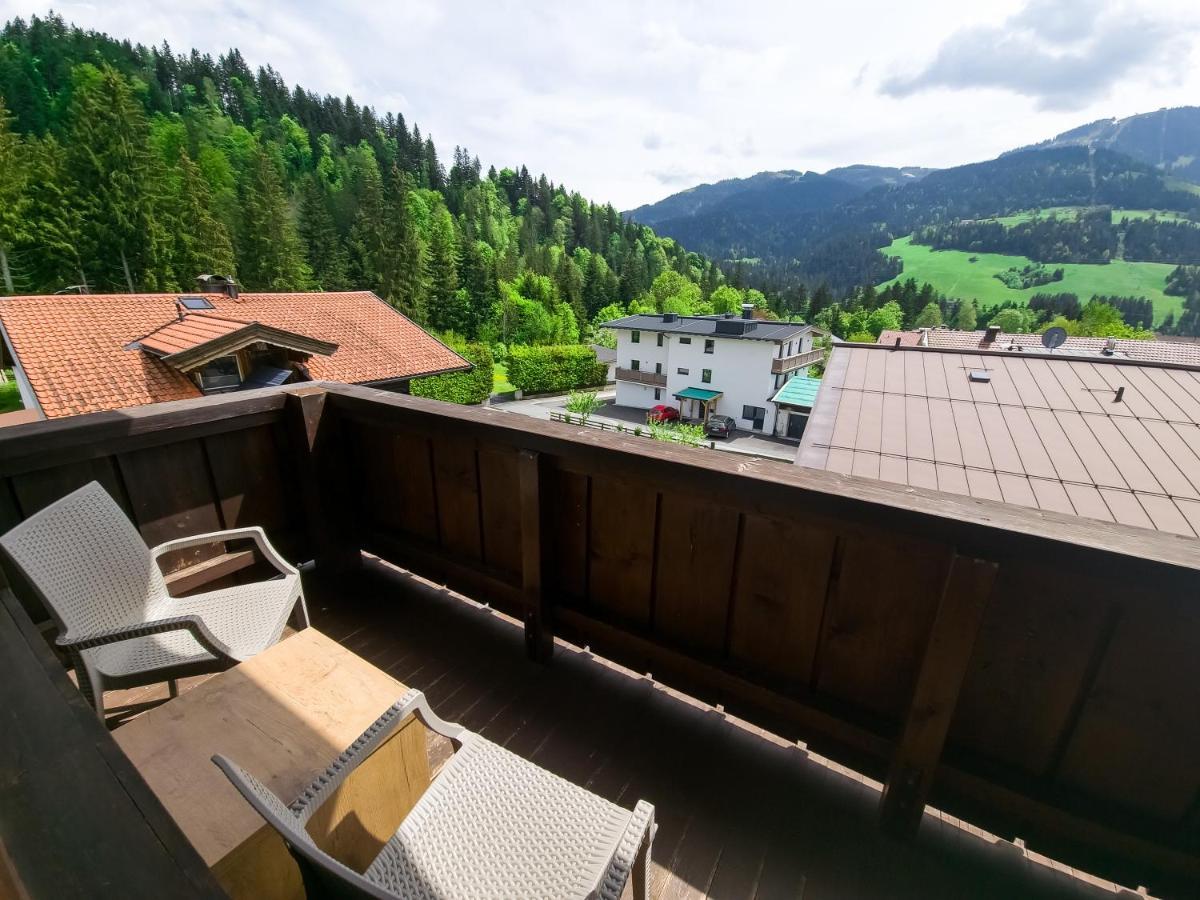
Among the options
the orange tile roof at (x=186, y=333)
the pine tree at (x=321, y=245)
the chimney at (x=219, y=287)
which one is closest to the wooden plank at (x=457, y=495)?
the orange tile roof at (x=186, y=333)

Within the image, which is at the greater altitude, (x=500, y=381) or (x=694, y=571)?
(x=694, y=571)

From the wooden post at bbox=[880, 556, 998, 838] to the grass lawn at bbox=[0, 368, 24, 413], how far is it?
75.8 feet

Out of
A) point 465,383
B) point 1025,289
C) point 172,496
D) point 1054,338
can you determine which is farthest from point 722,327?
point 1025,289

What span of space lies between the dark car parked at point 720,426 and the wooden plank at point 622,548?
83.0ft

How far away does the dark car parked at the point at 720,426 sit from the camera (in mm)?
26641

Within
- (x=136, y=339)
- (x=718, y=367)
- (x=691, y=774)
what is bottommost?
(x=718, y=367)

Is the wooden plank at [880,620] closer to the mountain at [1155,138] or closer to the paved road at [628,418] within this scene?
the paved road at [628,418]

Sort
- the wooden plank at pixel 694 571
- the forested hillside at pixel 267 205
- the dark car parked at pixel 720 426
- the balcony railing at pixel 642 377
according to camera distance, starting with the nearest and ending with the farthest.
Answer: the wooden plank at pixel 694 571, the forested hillside at pixel 267 205, the dark car parked at pixel 720 426, the balcony railing at pixel 642 377

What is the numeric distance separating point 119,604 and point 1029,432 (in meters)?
7.41

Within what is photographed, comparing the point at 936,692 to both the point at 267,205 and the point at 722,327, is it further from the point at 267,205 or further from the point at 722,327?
the point at 267,205

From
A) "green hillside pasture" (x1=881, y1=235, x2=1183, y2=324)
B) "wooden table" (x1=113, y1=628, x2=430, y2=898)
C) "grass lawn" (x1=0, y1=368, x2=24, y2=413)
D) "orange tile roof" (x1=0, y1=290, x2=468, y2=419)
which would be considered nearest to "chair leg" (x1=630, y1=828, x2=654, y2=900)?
"wooden table" (x1=113, y1=628, x2=430, y2=898)

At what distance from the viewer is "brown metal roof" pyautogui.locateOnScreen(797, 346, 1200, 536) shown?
451 centimetres

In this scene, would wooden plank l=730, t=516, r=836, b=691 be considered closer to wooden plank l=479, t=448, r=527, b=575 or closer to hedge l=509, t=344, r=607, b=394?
wooden plank l=479, t=448, r=527, b=575

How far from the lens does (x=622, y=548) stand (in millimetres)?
1809
